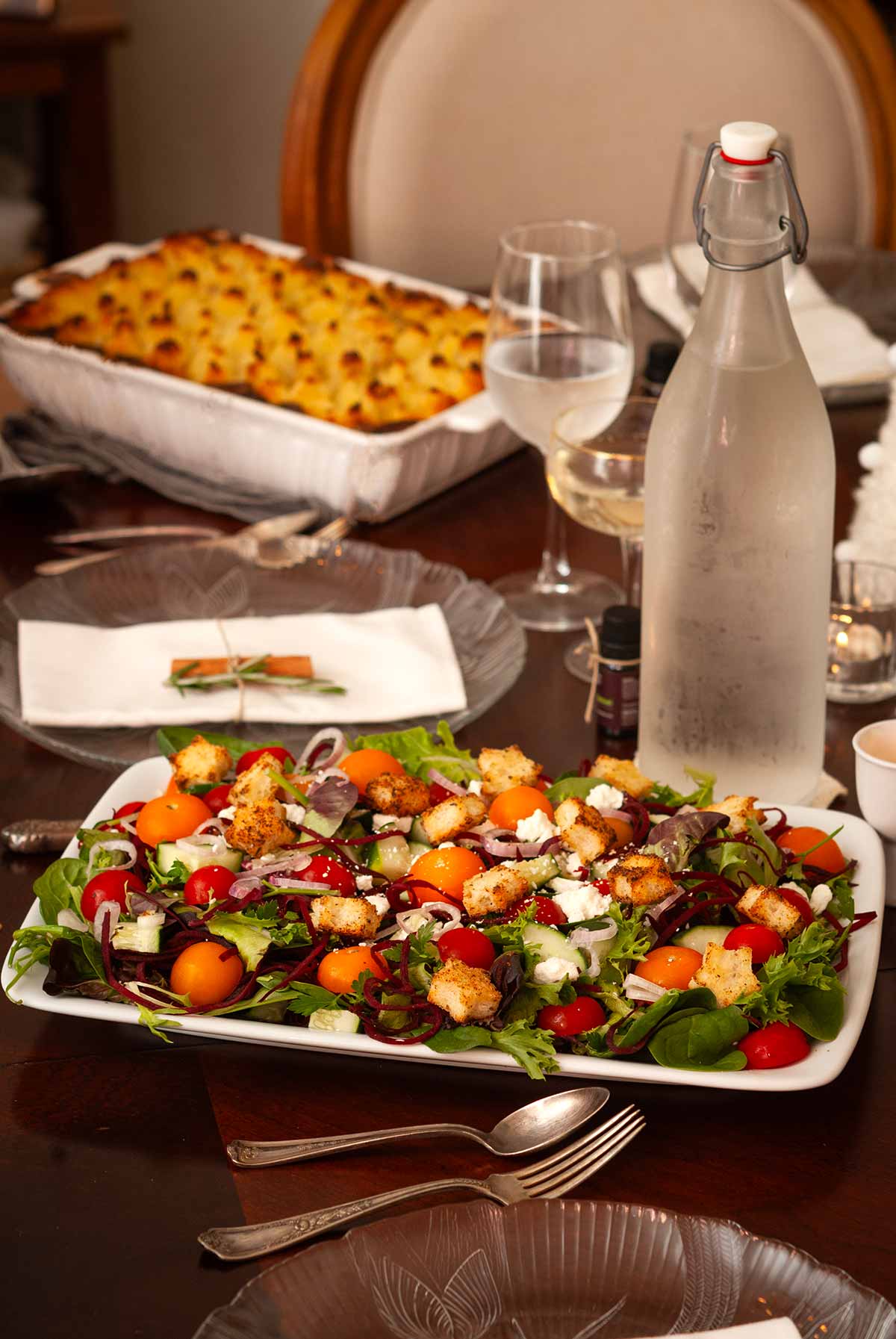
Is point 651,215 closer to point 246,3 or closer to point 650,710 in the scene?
point 650,710

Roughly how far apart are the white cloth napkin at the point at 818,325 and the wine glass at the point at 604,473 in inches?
Answer: 15.4

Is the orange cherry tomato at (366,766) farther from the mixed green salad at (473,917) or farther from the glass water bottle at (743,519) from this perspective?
the glass water bottle at (743,519)

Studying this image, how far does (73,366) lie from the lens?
1636 mm

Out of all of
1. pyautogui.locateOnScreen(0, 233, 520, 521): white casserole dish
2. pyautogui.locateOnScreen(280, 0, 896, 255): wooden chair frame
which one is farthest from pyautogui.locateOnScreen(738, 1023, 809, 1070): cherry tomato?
pyautogui.locateOnScreen(280, 0, 896, 255): wooden chair frame

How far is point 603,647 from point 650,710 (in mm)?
104

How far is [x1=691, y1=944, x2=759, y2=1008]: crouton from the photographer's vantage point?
2.54 feet

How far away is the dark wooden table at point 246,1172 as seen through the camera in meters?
0.70

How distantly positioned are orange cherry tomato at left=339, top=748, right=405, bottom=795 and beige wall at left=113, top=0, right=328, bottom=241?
3.61m

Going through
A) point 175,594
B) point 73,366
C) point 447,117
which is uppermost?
point 447,117

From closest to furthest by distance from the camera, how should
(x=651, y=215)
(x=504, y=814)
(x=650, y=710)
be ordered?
(x=504, y=814) → (x=650, y=710) → (x=651, y=215)

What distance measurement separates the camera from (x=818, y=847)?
89 cm

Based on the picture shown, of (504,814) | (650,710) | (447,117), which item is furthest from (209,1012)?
(447,117)

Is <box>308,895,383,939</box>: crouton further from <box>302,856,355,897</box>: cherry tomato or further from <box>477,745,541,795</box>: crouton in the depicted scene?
<box>477,745,541,795</box>: crouton

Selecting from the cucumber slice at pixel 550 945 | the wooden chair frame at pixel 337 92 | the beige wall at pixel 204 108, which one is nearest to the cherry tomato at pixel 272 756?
the cucumber slice at pixel 550 945
